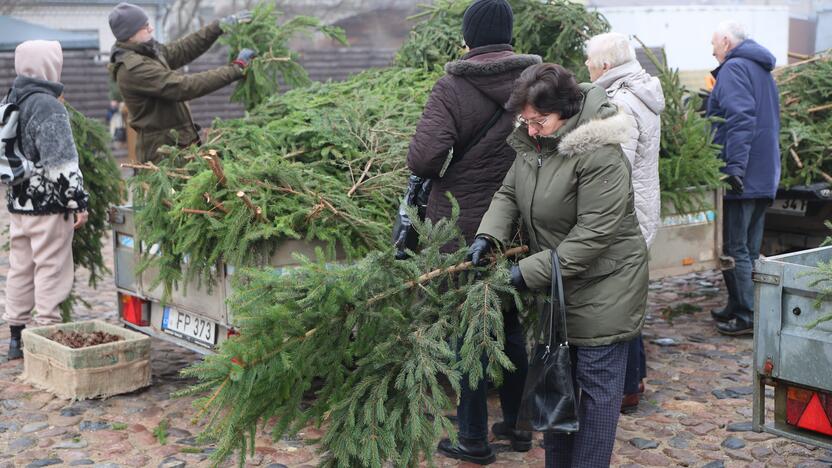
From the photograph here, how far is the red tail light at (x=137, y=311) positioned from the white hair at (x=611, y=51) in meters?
3.19

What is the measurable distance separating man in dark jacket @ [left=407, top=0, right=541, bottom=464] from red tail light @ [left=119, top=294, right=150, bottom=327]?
2.38 m

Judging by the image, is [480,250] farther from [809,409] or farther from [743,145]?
[743,145]

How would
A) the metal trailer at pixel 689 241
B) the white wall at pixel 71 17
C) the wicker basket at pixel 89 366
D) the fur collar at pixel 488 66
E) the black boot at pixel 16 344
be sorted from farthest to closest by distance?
the white wall at pixel 71 17 < the black boot at pixel 16 344 < the metal trailer at pixel 689 241 < the wicker basket at pixel 89 366 < the fur collar at pixel 488 66

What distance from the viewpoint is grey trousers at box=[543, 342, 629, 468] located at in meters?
4.27

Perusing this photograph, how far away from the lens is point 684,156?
6.85m

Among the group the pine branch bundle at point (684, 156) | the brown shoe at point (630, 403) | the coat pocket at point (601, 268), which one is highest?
the pine branch bundle at point (684, 156)

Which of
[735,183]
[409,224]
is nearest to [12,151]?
[409,224]

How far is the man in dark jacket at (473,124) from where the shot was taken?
4.89 metres

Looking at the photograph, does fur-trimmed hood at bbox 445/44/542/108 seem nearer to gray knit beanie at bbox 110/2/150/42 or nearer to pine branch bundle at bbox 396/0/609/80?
pine branch bundle at bbox 396/0/609/80

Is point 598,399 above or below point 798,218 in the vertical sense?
below

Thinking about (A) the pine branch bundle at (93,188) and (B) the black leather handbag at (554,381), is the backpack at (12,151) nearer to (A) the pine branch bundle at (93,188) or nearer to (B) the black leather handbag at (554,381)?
(A) the pine branch bundle at (93,188)

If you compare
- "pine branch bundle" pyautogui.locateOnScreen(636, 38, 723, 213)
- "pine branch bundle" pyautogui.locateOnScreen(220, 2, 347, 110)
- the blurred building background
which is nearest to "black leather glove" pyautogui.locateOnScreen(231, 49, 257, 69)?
"pine branch bundle" pyautogui.locateOnScreen(220, 2, 347, 110)

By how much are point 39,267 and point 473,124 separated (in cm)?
369

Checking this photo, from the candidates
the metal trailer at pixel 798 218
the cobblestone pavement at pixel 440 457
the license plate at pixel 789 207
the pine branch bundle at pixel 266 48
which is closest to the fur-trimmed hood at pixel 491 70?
the cobblestone pavement at pixel 440 457
